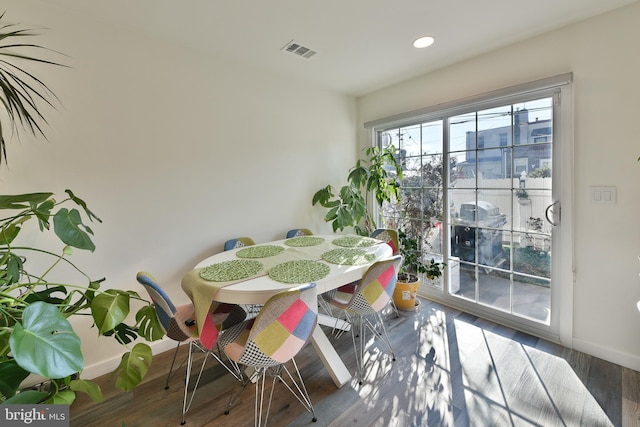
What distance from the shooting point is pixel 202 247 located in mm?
2471

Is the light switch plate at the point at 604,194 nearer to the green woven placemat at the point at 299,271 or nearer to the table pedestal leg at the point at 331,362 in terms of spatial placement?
the green woven placemat at the point at 299,271

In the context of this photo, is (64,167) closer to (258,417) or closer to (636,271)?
(258,417)

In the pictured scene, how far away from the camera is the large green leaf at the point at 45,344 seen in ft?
2.12

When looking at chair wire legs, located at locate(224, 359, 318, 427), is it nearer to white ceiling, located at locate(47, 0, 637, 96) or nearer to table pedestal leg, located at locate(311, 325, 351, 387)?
table pedestal leg, located at locate(311, 325, 351, 387)

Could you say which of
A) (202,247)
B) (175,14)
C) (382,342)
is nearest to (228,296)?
(202,247)

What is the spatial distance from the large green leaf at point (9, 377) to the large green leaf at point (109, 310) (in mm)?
196

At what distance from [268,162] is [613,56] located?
108 inches

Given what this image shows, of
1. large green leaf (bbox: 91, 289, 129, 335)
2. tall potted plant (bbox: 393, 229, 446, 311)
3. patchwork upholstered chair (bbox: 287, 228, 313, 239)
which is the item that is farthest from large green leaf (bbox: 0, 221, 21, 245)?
tall potted plant (bbox: 393, 229, 446, 311)

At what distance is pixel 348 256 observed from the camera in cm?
210

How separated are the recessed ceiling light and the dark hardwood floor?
8.04 ft

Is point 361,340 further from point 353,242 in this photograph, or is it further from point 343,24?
point 343,24

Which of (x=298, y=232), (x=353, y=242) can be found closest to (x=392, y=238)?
(x=353, y=242)

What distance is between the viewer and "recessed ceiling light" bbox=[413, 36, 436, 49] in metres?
2.25

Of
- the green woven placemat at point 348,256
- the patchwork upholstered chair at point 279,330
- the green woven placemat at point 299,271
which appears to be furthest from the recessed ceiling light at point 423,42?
the patchwork upholstered chair at point 279,330
